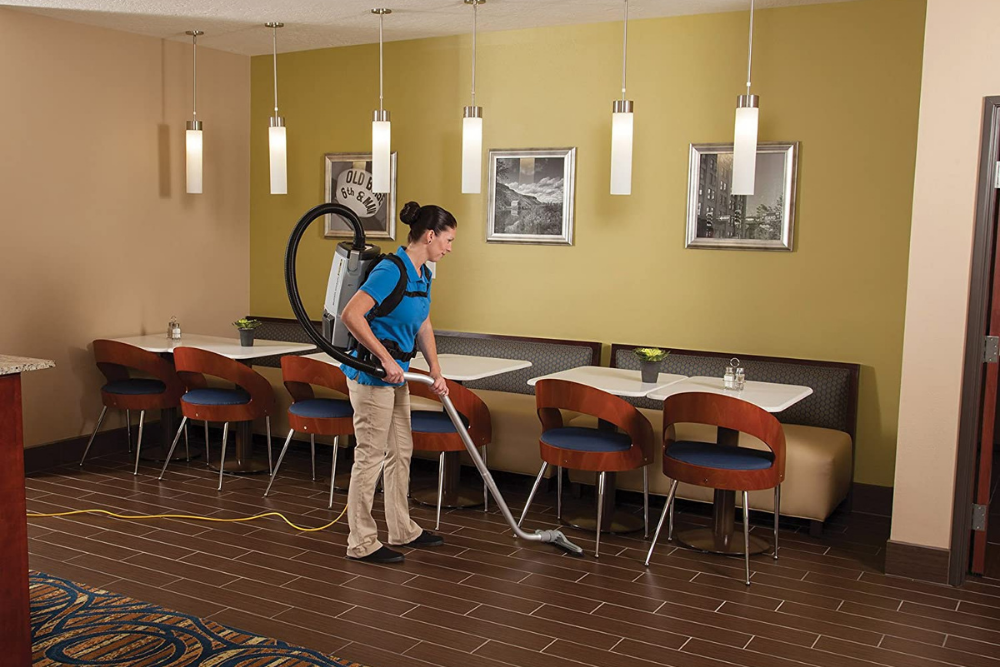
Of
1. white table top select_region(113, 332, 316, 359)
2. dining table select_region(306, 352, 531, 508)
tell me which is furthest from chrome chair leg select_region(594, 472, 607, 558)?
white table top select_region(113, 332, 316, 359)

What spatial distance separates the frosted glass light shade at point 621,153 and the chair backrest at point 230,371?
8.17ft

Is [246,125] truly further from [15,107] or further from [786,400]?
[786,400]

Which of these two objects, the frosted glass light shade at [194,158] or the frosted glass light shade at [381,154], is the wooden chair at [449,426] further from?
the frosted glass light shade at [194,158]

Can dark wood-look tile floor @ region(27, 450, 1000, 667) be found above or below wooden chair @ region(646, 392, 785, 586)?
below

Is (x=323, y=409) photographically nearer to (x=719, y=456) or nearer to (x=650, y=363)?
(x=650, y=363)

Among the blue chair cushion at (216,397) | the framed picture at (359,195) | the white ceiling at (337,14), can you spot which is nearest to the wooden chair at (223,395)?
the blue chair cushion at (216,397)

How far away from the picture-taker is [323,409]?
18.6 ft

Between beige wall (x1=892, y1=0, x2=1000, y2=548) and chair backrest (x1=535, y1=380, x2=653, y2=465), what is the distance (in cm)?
121

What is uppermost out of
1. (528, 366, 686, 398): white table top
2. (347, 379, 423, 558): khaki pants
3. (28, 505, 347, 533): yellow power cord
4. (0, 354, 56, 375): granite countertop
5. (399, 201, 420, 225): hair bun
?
(399, 201, 420, 225): hair bun

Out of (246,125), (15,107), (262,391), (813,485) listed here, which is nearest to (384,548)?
(262,391)

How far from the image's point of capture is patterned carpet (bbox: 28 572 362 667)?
11.3ft

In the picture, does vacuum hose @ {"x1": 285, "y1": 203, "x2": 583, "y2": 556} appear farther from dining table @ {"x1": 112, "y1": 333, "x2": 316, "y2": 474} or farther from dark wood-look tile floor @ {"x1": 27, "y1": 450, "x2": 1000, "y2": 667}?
dining table @ {"x1": 112, "y1": 333, "x2": 316, "y2": 474}

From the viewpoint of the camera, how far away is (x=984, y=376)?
4434mm

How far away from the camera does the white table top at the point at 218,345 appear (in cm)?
617
